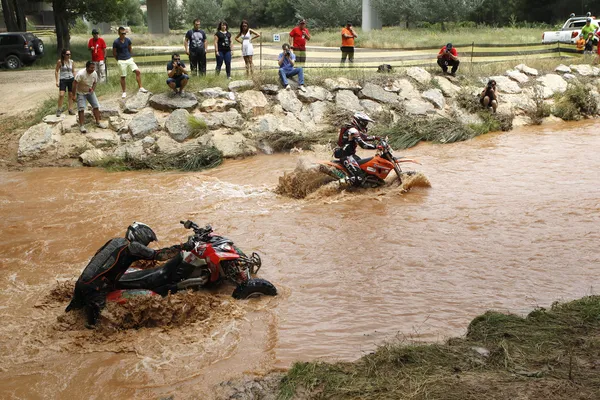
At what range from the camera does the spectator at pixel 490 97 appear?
1961 centimetres

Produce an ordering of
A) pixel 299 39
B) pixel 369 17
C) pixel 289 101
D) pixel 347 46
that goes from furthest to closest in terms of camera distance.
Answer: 1. pixel 369 17
2. pixel 347 46
3. pixel 299 39
4. pixel 289 101

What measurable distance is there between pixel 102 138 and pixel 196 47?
3916 mm

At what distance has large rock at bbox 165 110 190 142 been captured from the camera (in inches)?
654

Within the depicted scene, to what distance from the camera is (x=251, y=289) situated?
8.12m

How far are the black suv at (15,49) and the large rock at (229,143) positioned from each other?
14477 mm

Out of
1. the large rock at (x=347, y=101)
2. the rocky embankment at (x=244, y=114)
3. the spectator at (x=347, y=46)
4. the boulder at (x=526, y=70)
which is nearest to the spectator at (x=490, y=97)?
the rocky embankment at (x=244, y=114)

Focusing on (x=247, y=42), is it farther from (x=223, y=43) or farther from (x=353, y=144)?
(x=353, y=144)

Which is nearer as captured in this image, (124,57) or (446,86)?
(124,57)

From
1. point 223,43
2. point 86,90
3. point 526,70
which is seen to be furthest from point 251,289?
point 526,70

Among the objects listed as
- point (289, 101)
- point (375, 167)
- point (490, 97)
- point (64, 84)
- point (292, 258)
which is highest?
point (64, 84)

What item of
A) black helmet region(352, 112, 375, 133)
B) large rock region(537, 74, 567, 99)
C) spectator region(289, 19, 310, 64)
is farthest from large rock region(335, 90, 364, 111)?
large rock region(537, 74, 567, 99)

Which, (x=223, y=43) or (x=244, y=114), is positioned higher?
(x=223, y=43)

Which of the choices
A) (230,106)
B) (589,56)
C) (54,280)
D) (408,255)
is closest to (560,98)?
(589,56)

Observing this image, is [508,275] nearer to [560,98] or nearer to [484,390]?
[484,390]
